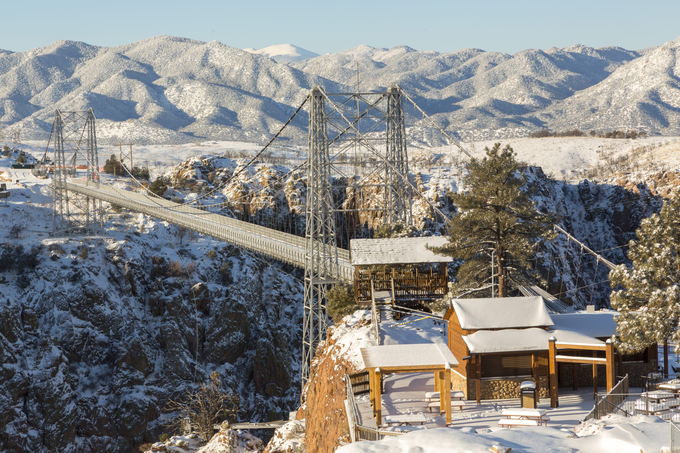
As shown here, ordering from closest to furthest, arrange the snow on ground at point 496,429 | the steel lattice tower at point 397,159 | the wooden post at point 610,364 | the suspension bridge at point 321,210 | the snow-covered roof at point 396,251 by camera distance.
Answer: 1. the snow on ground at point 496,429
2. the wooden post at point 610,364
3. the snow-covered roof at point 396,251
4. the suspension bridge at point 321,210
5. the steel lattice tower at point 397,159

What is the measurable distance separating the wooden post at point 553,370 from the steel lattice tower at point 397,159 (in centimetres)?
1669

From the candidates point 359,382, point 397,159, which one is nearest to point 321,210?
point 397,159

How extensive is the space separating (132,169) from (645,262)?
2927 inches

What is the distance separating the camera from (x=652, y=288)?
16312mm

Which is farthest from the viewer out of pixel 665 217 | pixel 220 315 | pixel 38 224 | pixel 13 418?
pixel 38 224

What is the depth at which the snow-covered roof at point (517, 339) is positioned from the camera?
16547 millimetres

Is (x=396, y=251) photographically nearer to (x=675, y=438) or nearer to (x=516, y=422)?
(x=516, y=422)

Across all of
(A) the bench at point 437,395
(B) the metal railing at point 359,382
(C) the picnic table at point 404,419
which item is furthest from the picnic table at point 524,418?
(B) the metal railing at point 359,382

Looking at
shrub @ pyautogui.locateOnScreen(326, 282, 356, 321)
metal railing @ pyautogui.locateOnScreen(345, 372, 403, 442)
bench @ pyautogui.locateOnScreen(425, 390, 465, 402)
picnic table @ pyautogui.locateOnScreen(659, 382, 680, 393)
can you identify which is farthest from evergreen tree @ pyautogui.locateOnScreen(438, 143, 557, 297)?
metal railing @ pyautogui.locateOnScreen(345, 372, 403, 442)

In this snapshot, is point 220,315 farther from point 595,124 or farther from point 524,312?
point 595,124

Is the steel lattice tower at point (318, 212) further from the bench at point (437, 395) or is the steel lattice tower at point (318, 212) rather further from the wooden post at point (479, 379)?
the wooden post at point (479, 379)

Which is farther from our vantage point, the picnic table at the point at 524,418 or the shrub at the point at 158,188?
the shrub at the point at 158,188

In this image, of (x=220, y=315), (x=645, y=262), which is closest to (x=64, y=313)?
(x=220, y=315)

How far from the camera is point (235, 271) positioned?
185 feet
